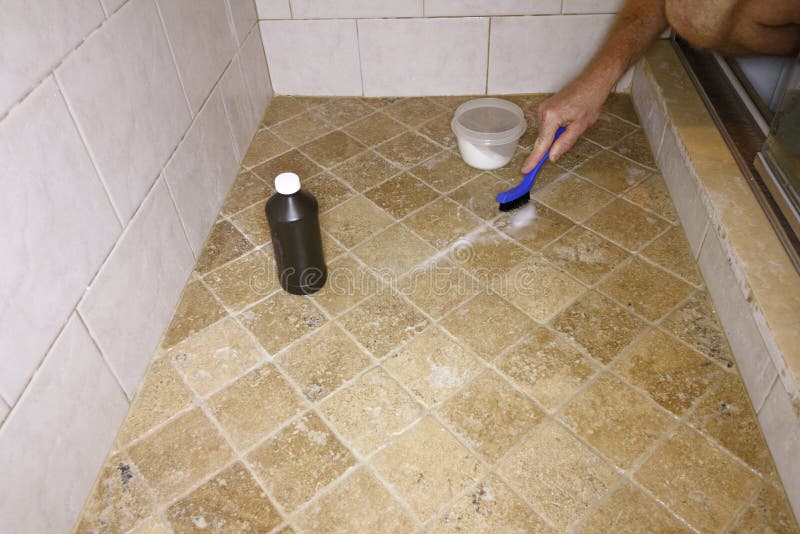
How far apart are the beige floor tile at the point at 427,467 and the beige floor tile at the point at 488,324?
0.60 ft


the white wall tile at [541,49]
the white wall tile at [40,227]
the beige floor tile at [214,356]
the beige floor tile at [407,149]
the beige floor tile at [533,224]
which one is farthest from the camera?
the white wall tile at [541,49]

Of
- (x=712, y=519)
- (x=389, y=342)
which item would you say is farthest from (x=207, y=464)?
(x=712, y=519)

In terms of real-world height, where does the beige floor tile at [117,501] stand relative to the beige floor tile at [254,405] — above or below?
below

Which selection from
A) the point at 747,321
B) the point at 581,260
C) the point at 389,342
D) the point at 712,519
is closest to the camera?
the point at 712,519

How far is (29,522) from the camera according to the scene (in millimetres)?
744

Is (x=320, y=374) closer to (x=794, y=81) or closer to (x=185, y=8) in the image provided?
(x=185, y=8)

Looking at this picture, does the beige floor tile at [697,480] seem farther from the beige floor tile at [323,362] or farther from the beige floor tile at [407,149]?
the beige floor tile at [407,149]

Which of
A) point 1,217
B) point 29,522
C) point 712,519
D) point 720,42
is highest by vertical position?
point 1,217

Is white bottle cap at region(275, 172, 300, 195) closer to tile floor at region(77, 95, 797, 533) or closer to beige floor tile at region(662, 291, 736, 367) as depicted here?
tile floor at region(77, 95, 797, 533)

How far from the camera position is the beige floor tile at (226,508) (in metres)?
0.83

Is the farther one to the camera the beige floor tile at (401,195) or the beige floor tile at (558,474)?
the beige floor tile at (401,195)

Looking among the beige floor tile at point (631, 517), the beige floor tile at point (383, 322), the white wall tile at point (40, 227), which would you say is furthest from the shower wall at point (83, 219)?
the beige floor tile at point (631, 517)

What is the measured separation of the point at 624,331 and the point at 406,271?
43 cm

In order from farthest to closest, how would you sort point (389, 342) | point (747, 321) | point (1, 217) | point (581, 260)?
point (581, 260) < point (389, 342) < point (747, 321) < point (1, 217)
